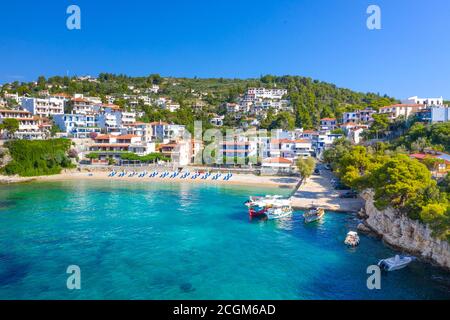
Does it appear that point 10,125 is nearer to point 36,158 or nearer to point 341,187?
point 36,158

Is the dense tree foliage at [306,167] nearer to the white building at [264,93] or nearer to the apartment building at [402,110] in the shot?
the apartment building at [402,110]

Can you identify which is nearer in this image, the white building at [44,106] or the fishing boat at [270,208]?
the fishing boat at [270,208]

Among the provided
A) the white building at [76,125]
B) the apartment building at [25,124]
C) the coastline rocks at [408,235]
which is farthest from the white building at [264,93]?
the coastline rocks at [408,235]

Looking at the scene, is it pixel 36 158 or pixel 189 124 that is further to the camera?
pixel 189 124

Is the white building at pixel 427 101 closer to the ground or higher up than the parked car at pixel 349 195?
higher up

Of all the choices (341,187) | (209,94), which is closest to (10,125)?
(341,187)

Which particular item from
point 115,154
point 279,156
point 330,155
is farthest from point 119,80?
point 330,155

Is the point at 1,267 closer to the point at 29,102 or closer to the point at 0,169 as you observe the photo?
the point at 0,169
